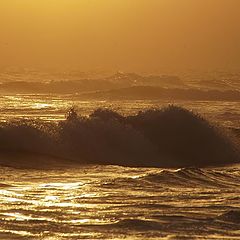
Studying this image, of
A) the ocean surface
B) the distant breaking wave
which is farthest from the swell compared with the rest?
the distant breaking wave

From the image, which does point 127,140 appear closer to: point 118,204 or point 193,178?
point 193,178

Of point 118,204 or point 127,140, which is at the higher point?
point 127,140

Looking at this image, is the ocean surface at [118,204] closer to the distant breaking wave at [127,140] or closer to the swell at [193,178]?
the swell at [193,178]

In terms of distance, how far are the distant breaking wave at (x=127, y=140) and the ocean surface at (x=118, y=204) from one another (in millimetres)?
3801

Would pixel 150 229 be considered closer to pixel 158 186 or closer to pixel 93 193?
pixel 93 193

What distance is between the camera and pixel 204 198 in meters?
12.7

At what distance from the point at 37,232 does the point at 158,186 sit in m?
4.39

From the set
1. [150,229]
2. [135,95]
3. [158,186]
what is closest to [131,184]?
[158,186]

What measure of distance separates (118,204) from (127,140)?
10525mm

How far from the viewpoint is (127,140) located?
2239cm

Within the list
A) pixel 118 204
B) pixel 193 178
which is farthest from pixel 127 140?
pixel 118 204

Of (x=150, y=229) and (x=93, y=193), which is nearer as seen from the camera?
(x=150, y=229)

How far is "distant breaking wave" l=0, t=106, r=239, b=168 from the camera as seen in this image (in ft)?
67.6

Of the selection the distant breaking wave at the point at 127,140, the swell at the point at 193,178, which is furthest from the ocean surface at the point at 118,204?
the distant breaking wave at the point at 127,140
